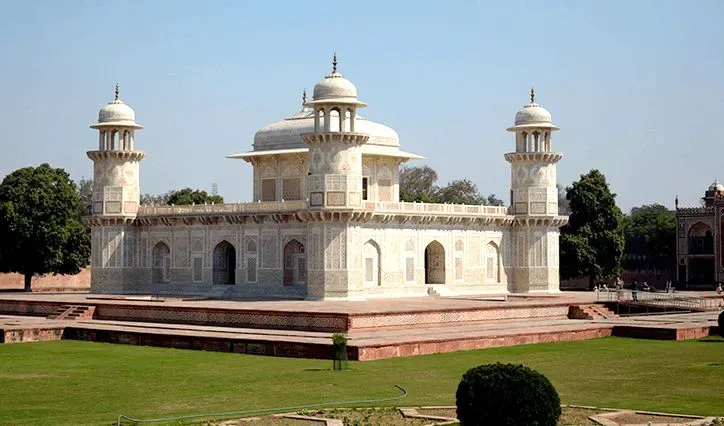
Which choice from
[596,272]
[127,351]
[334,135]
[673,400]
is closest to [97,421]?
[673,400]

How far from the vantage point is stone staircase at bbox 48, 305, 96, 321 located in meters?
27.8

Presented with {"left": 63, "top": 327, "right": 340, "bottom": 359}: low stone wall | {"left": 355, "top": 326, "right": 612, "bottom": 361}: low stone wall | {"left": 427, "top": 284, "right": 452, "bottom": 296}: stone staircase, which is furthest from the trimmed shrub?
{"left": 427, "top": 284, "right": 452, "bottom": 296}: stone staircase

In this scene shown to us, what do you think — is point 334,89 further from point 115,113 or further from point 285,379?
point 285,379

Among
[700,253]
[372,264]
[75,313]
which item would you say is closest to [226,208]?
[372,264]

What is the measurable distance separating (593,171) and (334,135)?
17.3m

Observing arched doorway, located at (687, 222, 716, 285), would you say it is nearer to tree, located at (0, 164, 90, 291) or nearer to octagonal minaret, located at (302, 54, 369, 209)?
octagonal minaret, located at (302, 54, 369, 209)

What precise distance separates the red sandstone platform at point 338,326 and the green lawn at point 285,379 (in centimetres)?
48

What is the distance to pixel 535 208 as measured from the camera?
121ft

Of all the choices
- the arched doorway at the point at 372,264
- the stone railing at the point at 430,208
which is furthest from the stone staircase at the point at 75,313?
the stone railing at the point at 430,208

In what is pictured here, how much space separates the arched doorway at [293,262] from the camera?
3303cm

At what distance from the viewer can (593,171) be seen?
4509 cm

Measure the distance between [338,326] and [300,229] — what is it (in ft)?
31.4

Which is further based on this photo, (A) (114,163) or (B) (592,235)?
(B) (592,235)

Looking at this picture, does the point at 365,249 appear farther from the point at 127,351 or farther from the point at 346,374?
the point at 346,374
